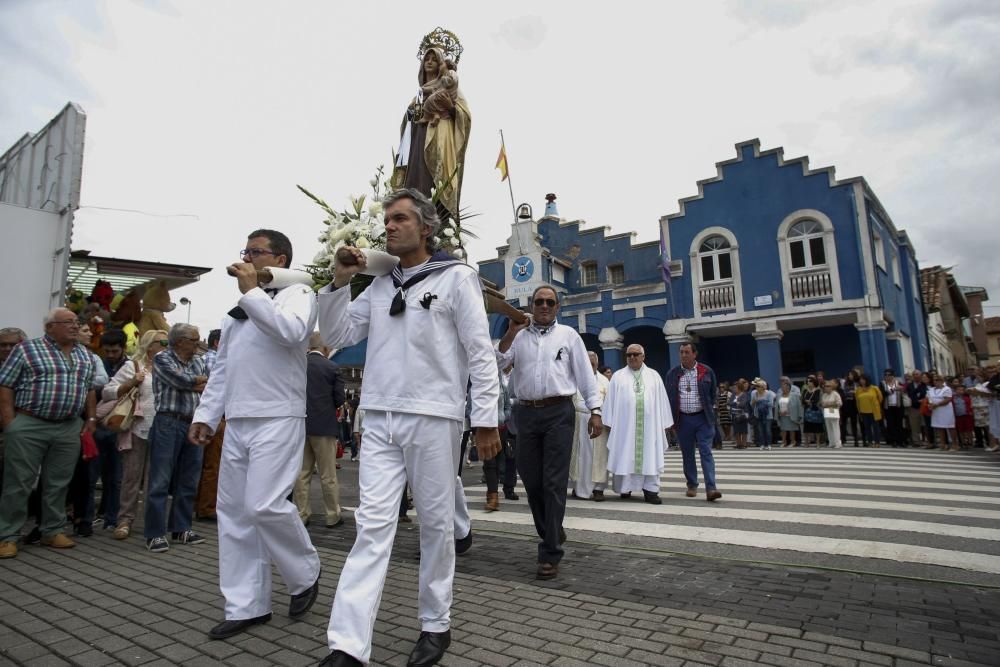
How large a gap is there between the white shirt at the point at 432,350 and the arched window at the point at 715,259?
2088 cm

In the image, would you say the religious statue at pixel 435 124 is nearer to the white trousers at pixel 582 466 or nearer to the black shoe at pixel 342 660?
the white trousers at pixel 582 466

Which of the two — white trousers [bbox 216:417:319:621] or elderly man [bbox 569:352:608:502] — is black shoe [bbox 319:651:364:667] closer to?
white trousers [bbox 216:417:319:621]

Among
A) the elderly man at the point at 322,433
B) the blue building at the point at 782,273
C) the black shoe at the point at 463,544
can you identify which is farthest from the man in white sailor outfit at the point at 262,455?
the blue building at the point at 782,273

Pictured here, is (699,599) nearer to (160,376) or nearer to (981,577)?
(981,577)

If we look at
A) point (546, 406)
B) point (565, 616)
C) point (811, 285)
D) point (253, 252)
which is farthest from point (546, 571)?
point (811, 285)

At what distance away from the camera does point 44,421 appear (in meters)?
5.36

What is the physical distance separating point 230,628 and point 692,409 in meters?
5.89

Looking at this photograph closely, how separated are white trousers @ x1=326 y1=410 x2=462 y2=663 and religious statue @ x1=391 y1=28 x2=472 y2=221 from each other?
3717mm

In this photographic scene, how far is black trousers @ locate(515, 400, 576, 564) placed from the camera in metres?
4.45

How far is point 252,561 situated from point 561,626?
1.67 m

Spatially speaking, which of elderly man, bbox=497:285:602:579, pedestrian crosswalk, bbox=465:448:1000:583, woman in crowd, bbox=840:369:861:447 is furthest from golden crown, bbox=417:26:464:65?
woman in crowd, bbox=840:369:861:447

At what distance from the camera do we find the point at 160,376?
222 inches

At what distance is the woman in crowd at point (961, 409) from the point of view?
1381cm

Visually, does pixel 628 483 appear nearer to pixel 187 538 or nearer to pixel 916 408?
pixel 187 538
